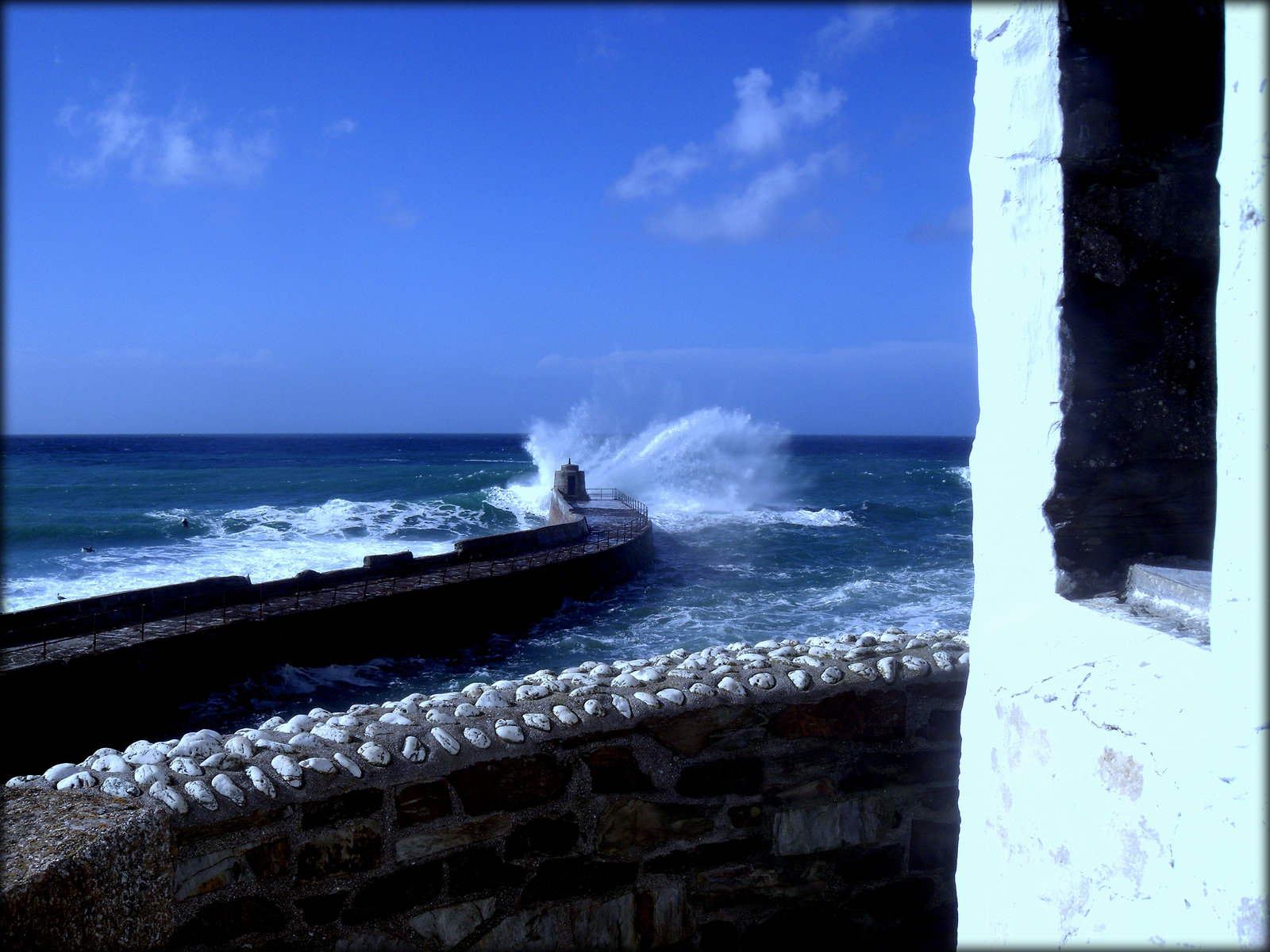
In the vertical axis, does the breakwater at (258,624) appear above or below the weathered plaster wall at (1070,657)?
below

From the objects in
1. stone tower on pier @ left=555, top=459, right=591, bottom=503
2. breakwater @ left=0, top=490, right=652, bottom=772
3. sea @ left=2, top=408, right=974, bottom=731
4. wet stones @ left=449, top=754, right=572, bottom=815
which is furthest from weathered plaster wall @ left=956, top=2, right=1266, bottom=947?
stone tower on pier @ left=555, top=459, right=591, bottom=503

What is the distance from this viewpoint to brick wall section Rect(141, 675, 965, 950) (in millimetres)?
2131

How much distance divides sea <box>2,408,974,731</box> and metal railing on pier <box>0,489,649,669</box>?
3.57 feet

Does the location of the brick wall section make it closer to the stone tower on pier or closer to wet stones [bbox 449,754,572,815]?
wet stones [bbox 449,754,572,815]

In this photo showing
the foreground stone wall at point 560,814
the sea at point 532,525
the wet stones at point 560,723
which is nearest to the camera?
the foreground stone wall at point 560,814

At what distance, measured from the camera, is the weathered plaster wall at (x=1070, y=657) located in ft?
3.56

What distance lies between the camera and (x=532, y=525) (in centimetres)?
3294

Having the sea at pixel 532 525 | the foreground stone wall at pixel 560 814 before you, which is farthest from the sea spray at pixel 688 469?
the foreground stone wall at pixel 560 814

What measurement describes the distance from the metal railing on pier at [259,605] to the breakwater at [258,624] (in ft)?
0.09

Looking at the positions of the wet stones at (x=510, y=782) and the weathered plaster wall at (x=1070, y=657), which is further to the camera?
the wet stones at (x=510, y=782)

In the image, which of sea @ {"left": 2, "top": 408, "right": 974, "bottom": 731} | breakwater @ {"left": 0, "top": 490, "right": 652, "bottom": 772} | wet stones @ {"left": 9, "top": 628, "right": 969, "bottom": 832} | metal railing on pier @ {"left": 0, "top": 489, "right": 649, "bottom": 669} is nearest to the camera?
wet stones @ {"left": 9, "top": 628, "right": 969, "bottom": 832}

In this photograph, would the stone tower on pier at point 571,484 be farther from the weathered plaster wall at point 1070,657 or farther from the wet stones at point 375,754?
the weathered plaster wall at point 1070,657

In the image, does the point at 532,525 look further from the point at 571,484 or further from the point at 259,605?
the point at 259,605

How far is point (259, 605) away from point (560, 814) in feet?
42.8
